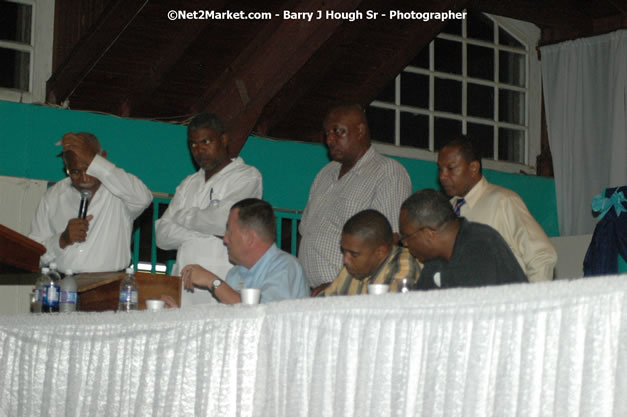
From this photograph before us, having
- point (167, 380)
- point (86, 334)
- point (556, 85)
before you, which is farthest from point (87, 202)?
point (556, 85)

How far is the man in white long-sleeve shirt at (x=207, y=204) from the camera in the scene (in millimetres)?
4270

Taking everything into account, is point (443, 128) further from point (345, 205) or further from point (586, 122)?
point (345, 205)

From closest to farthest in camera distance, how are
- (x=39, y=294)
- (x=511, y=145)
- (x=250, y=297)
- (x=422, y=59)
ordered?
(x=250, y=297) < (x=39, y=294) < (x=422, y=59) < (x=511, y=145)

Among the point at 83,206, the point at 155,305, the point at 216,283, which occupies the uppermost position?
the point at 83,206

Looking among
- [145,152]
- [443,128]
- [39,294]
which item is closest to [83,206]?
[39,294]

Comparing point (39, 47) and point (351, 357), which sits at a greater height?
point (39, 47)

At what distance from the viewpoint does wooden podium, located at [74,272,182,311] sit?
3.62m

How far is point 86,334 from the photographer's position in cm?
313

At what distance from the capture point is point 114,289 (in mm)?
3656

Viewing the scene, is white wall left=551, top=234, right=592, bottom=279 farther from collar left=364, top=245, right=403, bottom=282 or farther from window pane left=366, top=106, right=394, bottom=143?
collar left=364, top=245, right=403, bottom=282

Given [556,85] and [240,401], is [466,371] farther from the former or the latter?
[556,85]

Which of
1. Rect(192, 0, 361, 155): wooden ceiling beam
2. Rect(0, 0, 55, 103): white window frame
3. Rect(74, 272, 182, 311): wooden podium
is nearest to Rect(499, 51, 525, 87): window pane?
Rect(192, 0, 361, 155): wooden ceiling beam

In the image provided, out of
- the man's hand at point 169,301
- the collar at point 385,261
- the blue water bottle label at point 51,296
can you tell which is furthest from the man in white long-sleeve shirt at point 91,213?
the collar at point 385,261

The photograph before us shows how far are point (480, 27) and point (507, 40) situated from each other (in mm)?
298
